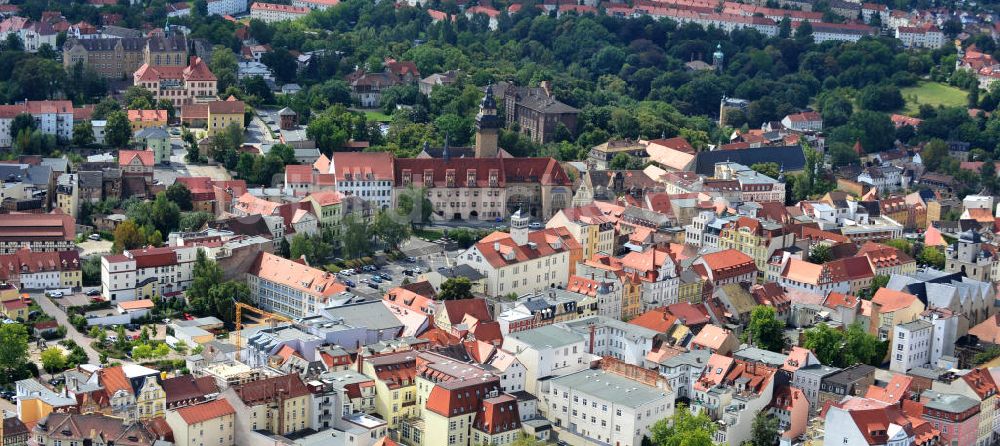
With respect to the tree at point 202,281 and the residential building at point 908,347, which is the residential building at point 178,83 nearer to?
the tree at point 202,281

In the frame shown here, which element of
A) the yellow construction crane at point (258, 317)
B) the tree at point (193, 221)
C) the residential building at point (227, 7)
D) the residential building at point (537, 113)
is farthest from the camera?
the residential building at point (227, 7)

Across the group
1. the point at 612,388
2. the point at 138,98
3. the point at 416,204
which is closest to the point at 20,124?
the point at 138,98

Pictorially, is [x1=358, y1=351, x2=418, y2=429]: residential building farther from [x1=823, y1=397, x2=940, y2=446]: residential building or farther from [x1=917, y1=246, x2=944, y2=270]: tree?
[x1=917, y1=246, x2=944, y2=270]: tree

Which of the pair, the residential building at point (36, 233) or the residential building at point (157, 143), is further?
the residential building at point (157, 143)

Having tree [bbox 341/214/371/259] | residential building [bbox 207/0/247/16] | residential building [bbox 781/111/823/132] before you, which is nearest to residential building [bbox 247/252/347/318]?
tree [bbox 341/214/371/259]

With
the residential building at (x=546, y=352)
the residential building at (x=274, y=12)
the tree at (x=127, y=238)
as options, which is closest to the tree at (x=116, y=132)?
the tree at (x=127, y=238)

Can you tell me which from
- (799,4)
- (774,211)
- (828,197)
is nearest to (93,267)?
(774,211)
